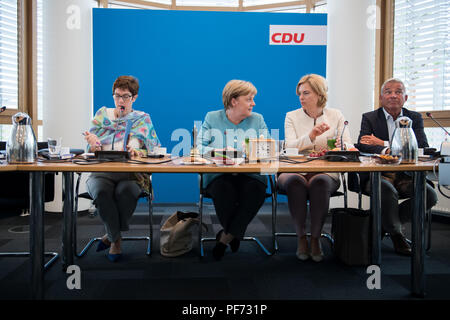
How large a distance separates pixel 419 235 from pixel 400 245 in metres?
0.83

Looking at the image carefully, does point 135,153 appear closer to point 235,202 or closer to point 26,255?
point 235,202

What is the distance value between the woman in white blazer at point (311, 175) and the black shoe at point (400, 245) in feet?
2.02

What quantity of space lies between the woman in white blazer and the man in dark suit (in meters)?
0.24

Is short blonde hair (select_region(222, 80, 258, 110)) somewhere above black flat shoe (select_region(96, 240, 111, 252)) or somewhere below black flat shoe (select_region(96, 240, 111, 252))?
above

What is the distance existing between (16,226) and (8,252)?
0.86 metres

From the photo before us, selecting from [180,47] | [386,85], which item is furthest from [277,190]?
[180,47]

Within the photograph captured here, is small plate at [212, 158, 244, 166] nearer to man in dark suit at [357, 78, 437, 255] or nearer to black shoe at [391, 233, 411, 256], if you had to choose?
man in dark suit at [357, 78, 437, 255]

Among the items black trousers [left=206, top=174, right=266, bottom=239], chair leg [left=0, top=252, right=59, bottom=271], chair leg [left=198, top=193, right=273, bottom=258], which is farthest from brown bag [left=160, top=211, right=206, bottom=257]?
chair leg [left=0, top=252, right=59, bottom=271]

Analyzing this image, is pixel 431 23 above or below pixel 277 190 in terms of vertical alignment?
above

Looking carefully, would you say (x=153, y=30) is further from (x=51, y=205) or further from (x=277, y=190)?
(x=277, y=190)

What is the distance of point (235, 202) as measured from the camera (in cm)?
210

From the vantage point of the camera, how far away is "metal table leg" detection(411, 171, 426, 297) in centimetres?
164

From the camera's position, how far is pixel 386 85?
2.50 meters

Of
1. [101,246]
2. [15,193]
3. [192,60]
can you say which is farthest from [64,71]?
[101,246]
